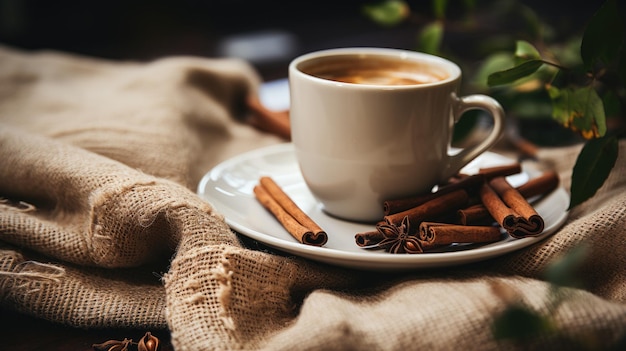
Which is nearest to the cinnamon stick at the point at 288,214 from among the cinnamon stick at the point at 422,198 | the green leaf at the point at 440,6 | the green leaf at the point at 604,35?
the cinnamon stick at the point at 422,198

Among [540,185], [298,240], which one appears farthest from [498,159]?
[298,240]

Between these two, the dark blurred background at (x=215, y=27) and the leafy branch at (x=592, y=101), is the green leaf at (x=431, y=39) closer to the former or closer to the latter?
the leafy branch at (x=592, y=101)

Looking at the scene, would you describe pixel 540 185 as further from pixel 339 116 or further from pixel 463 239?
pixel 339 116

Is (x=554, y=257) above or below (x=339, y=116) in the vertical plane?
below

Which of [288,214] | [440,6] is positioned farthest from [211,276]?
[440,6]

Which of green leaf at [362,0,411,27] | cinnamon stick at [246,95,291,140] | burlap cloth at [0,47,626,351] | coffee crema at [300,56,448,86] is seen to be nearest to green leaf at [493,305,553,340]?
burlap cloth at [0,47,626,351]
